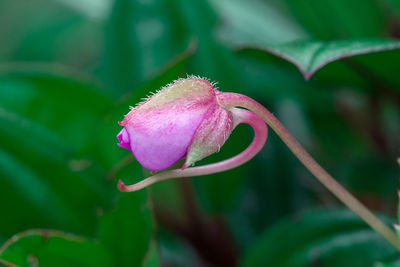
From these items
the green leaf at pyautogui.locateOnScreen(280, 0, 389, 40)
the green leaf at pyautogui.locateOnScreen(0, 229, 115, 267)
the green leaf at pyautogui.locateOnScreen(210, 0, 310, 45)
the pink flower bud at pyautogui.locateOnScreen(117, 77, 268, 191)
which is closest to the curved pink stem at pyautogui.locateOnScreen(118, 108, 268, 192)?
the pink flower bud at pyautogui.locateOnScreen(117, 77, 268, 191)

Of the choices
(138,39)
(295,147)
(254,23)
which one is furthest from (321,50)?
(254,23)

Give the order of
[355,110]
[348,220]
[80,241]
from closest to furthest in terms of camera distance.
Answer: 1. [80,241]
2. [348,220]
3. [355,110]

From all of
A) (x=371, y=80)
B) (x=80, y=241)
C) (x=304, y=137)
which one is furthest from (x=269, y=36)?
(x=80, y=241)

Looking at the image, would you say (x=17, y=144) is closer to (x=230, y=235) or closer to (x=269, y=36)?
(x=230, y=235)

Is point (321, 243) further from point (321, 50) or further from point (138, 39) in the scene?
point (138, 39)

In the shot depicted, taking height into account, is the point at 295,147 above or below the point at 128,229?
above

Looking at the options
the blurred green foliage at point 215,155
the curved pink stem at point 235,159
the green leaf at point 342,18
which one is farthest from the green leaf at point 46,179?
the green leaf at point 342,18

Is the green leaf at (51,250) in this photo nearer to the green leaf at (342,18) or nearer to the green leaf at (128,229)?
the green leaf at (128,229)
